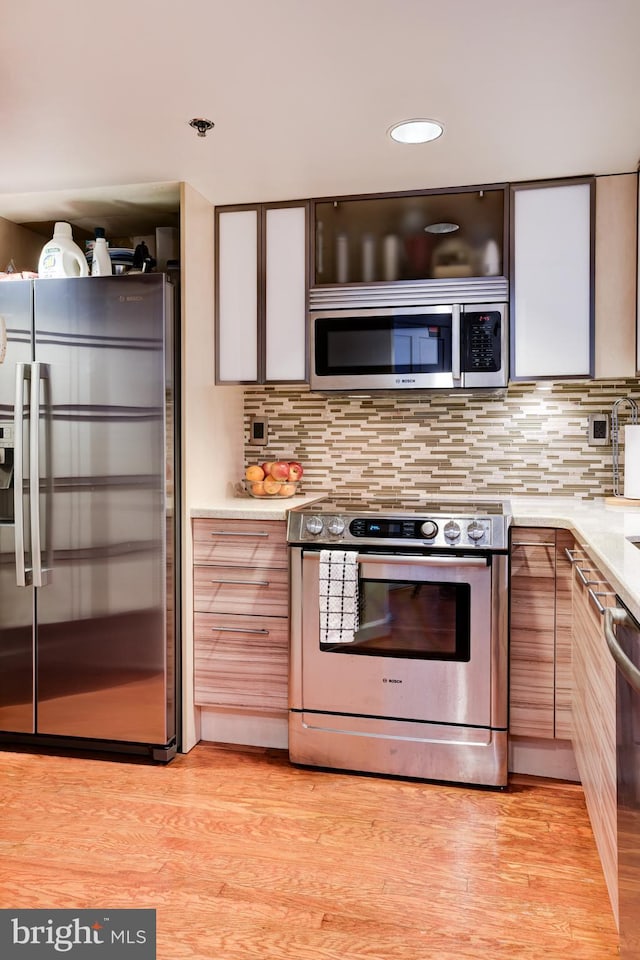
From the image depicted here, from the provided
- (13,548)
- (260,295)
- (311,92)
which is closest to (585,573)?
(311,92)

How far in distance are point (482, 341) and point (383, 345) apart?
39 cm

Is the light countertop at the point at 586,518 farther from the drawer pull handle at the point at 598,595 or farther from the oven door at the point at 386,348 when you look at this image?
the oven door at the point at 386,348

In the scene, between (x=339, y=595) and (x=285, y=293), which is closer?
(x=339, y=595)

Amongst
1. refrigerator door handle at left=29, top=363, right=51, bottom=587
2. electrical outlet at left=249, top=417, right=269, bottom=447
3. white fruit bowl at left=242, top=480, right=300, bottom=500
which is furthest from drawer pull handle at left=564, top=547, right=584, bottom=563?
refrigerator door handle at left=29, top=363, right=51, bottom=587

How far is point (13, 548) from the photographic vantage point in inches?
106

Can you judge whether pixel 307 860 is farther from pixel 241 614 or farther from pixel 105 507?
pixel 105 507

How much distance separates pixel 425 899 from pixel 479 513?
1.20 m

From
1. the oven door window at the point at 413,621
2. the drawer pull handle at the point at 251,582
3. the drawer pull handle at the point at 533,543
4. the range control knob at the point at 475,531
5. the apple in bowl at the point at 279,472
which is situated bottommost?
the oven door window at the point at 413,621

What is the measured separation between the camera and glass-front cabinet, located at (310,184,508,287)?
275 cm

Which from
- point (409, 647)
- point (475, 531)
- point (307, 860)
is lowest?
point (307, 860)

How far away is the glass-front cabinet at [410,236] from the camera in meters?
2.75

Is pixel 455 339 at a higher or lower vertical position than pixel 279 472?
higher

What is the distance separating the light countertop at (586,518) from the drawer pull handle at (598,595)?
0.05m

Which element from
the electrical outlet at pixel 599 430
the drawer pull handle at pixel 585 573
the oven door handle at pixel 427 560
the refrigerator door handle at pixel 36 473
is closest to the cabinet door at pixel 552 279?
the electrical outlet at pixel 599 430
